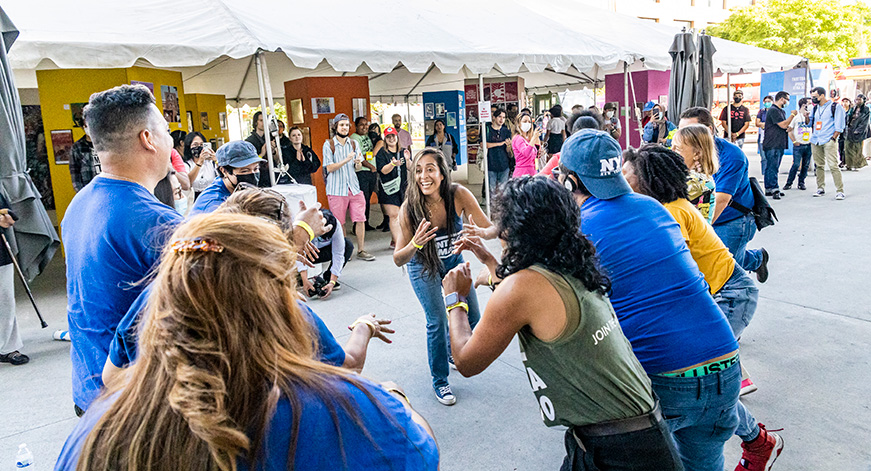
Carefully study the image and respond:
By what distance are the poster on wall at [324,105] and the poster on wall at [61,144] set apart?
379 centimetres

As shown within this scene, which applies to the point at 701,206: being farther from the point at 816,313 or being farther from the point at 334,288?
the point at 334,288

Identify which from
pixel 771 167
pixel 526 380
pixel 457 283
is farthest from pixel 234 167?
pixel 771 167

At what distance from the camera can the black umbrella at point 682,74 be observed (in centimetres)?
768

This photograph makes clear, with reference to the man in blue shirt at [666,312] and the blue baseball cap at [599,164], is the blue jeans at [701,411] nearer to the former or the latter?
the man in blue shirt at [666,312]

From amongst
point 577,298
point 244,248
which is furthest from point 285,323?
point 577,298

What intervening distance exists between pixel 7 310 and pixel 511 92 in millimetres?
11638

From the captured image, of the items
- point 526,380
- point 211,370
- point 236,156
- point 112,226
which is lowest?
point 526,380

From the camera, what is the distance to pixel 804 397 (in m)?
3.57

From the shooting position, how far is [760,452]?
2643 mm

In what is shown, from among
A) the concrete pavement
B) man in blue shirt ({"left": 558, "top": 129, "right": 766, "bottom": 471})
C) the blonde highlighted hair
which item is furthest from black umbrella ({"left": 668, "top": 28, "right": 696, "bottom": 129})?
man in blue shirt ({"left": 558, "top": 129, "right": 766, "bottom": 471})

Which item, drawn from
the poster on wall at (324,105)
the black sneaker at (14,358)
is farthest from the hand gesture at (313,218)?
the poster on wall at (324,105)

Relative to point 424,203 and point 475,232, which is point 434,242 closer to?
point 424,203

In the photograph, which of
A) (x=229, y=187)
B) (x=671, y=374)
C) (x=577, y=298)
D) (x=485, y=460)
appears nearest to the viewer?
(x=577, y=298)

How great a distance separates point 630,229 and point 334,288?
15.7 feet
